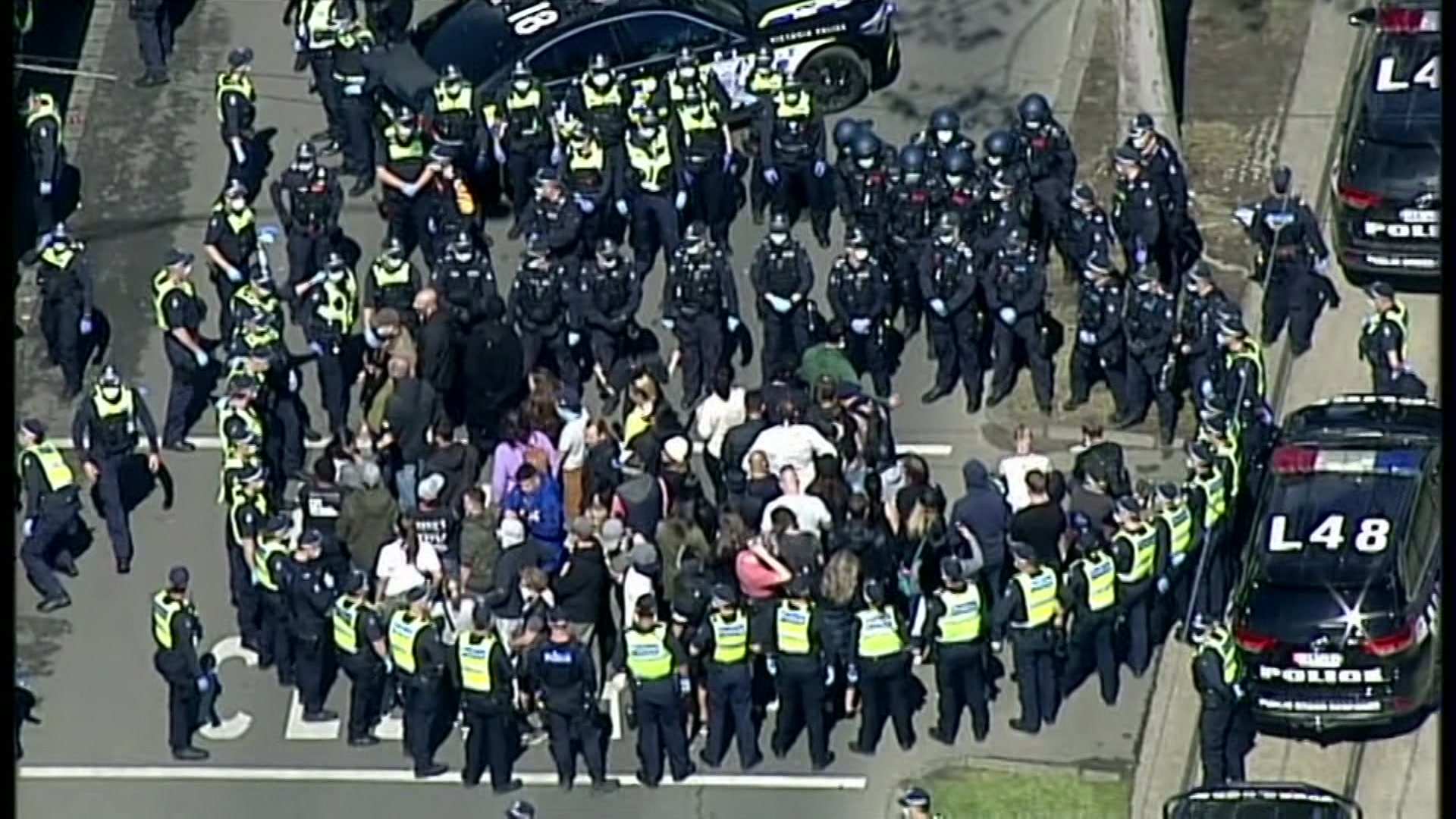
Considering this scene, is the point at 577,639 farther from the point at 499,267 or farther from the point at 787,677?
the point at 499,267

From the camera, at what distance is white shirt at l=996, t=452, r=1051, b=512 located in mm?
32750

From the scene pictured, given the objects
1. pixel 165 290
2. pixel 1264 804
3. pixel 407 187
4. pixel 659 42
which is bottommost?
pixel 1264 804

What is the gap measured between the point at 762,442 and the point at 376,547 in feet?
7.07

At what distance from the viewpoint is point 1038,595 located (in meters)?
32.0

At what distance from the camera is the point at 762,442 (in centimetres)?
3312

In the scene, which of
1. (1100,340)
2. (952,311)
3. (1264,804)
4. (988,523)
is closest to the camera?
A: (1264,804)

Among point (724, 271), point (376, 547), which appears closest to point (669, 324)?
point (724, 271)

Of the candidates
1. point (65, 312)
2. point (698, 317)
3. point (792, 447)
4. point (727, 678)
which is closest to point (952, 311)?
point (698, 317)

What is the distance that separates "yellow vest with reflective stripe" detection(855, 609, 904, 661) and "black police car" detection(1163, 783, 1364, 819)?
1660mm

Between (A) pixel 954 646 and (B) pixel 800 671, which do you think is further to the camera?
(A) pixel 954 646

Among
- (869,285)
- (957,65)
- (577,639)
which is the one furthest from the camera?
(957,65)

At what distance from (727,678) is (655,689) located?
1.24 feet

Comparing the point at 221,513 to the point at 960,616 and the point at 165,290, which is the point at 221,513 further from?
the point at 960,616

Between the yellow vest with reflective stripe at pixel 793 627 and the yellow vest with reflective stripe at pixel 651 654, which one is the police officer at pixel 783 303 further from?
the yellow vest with reflective stripe at pixel 651 654
